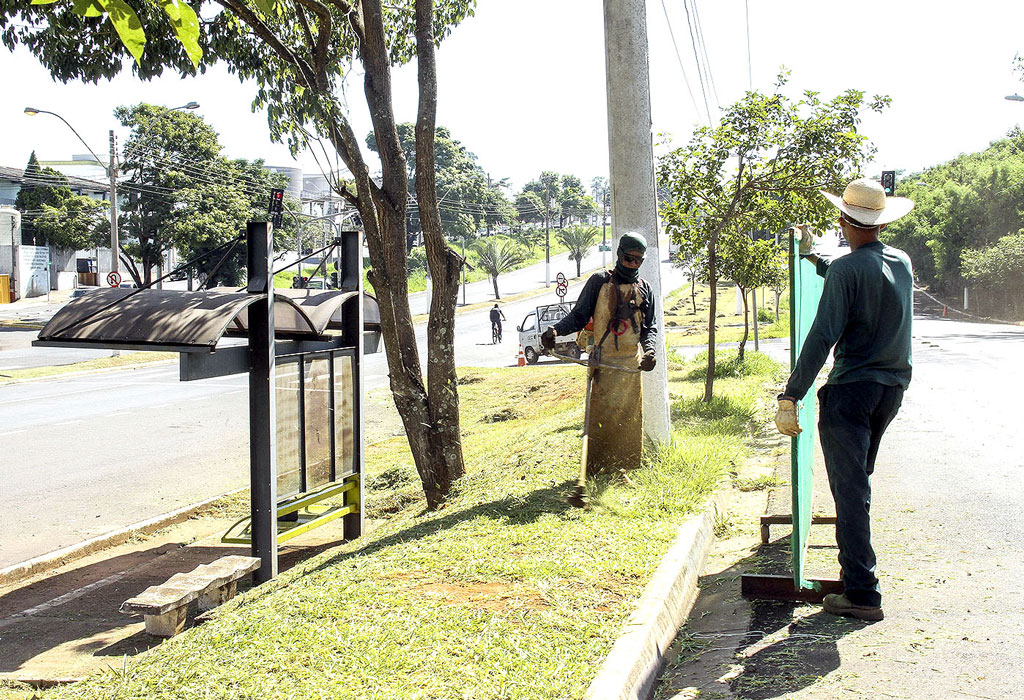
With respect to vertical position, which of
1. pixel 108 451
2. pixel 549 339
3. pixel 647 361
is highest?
pixel 549 339

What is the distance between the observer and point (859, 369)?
4.31 m

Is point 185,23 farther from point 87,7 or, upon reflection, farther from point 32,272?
point 32,272

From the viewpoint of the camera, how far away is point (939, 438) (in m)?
10.1

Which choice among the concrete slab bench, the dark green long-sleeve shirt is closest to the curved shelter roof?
the concrete slab bench

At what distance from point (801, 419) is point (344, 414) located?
4.70m

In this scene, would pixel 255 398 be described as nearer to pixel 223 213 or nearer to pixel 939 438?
pixel 939 438

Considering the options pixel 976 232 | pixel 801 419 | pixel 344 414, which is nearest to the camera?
pixel 801 419

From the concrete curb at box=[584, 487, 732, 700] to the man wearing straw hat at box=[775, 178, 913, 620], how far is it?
2.85 ft

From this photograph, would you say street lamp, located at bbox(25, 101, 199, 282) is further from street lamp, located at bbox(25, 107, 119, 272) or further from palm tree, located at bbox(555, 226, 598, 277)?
palm tree, located at bbox(555, 226, 598, 277)

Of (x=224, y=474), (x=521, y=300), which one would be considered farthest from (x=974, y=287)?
(x=224, y=474)

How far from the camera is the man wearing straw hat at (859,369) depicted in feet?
13.9

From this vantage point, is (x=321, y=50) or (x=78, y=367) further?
(x=78, y=367)

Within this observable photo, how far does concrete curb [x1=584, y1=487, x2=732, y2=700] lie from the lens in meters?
3.61

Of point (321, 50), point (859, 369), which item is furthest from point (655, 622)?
point (321, 50)
